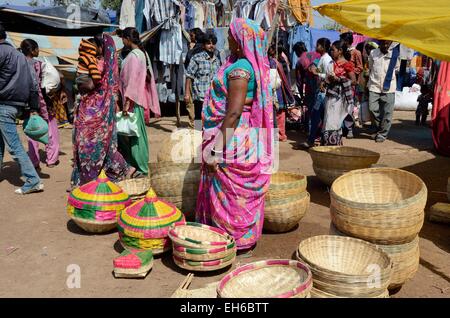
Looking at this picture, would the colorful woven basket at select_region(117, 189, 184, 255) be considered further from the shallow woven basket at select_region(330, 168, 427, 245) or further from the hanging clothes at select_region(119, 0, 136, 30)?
the hanging clothes at select_region(119, 0, 136, 30)

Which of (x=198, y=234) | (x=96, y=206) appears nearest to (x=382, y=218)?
(x=198, y=234)

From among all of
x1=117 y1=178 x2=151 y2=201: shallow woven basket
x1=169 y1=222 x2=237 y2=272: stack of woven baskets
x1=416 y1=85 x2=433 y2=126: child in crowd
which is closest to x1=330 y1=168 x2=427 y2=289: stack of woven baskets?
x1=169 y1=222 x2=237 y2=272: stack of woven baskets

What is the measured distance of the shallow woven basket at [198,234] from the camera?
10.2 feet

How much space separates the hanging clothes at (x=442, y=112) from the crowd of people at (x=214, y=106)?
98 cm

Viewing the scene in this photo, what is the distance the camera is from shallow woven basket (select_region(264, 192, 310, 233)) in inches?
148

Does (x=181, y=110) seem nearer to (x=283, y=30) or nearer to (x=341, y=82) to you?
(x=283, y=30)

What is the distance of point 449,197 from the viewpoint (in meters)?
4.50

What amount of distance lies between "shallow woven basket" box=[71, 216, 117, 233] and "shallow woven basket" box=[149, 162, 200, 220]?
0.52 meters

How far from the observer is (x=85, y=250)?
3580 mm

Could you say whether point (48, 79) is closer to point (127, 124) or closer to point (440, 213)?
point (127, 124)

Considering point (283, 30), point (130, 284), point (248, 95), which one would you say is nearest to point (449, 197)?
point (248, 95)

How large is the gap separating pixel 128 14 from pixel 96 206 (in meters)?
7.65

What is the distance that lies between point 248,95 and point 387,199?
1534 millimetres

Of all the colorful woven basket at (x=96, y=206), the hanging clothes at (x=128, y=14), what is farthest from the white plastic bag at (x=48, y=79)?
the hanging clothes at (x=128, y=14)
